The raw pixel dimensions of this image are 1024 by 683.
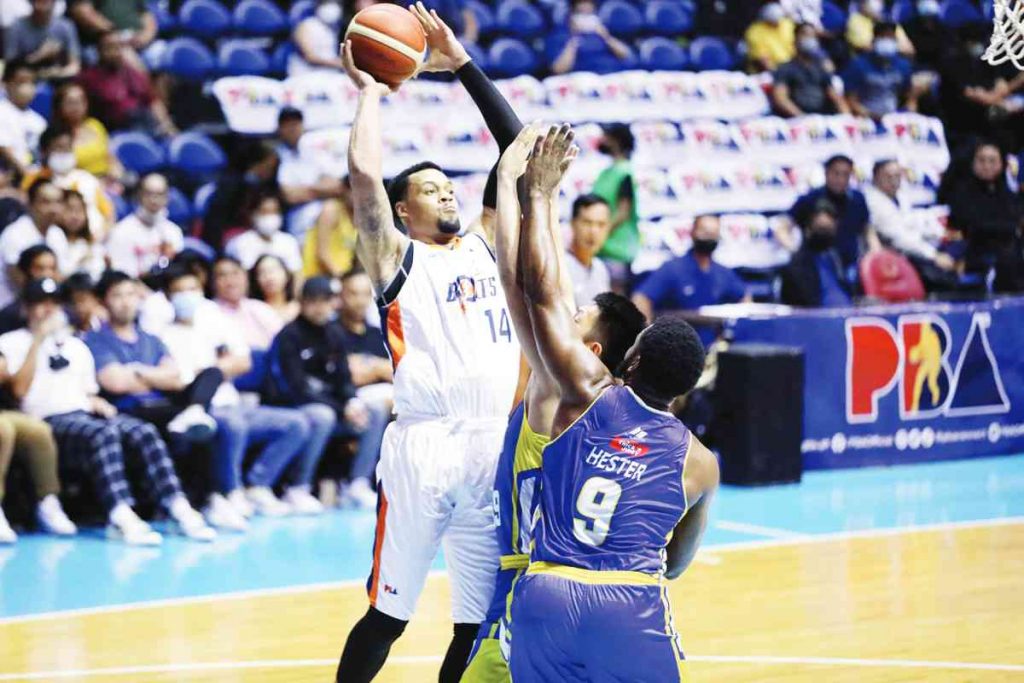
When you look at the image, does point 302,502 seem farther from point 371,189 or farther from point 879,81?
point 879,81

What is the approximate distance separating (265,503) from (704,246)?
387 centimetres

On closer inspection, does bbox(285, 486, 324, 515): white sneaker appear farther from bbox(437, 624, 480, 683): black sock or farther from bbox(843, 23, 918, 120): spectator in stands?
bbox(843, 23, 918, 120): spectator in stands

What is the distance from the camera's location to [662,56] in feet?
51.5

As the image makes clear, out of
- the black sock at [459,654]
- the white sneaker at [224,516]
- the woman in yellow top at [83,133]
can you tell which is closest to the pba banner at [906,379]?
the white sneaker at [224,516]

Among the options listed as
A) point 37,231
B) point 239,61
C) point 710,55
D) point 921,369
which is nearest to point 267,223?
point 37,231

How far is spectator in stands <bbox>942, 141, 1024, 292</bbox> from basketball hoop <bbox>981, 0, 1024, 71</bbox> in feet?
24.7

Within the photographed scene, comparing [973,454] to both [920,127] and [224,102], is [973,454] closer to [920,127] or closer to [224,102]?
[920,127]

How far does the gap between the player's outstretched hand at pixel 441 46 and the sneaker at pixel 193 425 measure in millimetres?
4449

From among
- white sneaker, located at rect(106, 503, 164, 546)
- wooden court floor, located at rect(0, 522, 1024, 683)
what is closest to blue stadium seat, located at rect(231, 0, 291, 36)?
white sneaker, located at rect(106, 503, 164, 546)

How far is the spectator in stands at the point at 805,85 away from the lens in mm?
15609

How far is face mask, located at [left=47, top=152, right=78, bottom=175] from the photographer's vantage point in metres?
10.8

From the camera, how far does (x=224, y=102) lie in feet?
41.9

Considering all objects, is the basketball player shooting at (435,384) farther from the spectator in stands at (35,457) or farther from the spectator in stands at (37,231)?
the spectator in stands at (37,231)

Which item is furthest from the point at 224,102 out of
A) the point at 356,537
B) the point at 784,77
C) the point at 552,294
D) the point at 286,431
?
the point at 552,294
